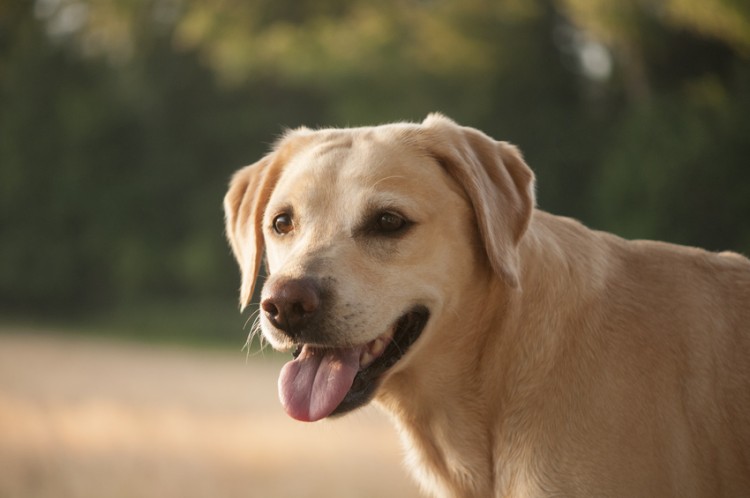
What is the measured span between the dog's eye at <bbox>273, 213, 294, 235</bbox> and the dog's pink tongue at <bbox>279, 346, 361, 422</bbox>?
547mm

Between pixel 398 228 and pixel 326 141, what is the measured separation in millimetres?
574

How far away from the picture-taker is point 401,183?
3230 mm

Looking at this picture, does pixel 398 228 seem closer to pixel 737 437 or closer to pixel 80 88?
pixel 737 437

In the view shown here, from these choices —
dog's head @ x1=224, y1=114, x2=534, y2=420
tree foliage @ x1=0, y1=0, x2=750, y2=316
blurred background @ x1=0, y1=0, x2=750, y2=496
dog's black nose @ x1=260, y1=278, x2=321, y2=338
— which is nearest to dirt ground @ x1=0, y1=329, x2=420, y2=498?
blurred background @ x1=0, y1=0, x2=750, y2=496

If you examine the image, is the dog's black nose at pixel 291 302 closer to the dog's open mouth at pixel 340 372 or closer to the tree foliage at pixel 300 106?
the dog's open mouth at pixel 340 372

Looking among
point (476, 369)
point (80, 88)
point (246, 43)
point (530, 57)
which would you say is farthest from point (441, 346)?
point (80, 88)

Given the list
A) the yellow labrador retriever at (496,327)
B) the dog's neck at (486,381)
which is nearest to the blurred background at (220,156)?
the dog's neck at (486,381)

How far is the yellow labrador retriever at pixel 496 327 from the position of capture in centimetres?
292

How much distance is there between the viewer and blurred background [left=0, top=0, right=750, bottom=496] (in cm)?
966

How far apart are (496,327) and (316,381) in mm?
698

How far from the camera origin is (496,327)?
3160mm

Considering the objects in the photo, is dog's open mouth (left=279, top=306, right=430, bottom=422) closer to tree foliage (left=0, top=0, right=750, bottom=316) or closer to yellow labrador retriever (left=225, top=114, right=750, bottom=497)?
yellow labrador retriever (left=225, top=114, right=750, bottom=497)

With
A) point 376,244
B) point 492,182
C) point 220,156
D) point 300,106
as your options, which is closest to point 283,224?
point 376,244

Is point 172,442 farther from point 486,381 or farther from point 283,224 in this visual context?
point 486,381
